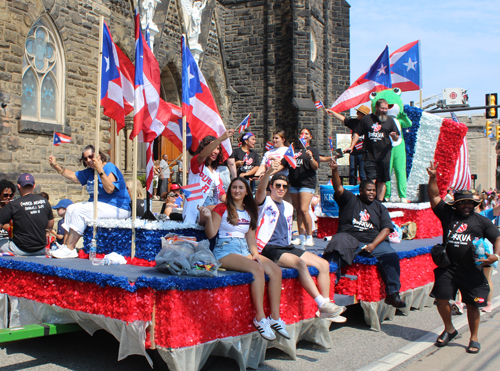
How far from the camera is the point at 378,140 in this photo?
332 inches

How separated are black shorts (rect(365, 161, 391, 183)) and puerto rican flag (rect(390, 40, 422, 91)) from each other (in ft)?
9.98

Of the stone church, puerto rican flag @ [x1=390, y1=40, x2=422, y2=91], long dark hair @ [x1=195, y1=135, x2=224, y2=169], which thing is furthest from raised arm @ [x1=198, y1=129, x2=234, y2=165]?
the stone church

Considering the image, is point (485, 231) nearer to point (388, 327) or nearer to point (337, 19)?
point (388, 327)

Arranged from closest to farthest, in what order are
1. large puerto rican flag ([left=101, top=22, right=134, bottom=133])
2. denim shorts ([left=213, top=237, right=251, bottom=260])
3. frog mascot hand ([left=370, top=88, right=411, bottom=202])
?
denim shorts ([left=213, top=237, right=251, bottom=260])
large puerto rican flag ([left=101, top=22, right=134, bottom=133])
frog mascot hand ([left=370, top=88, right=411, bottom=202])

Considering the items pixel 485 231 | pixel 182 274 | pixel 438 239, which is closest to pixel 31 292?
pixel 182 274

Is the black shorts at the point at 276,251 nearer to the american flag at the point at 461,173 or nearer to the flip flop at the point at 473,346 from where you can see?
the flip flop at the point at 473,346

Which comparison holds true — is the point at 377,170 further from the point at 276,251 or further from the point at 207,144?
the point at 207,144

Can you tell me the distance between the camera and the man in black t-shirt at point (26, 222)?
622 centimetres

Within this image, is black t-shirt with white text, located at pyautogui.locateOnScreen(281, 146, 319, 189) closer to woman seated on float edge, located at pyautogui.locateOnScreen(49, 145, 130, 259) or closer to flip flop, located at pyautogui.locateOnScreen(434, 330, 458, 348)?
woman seated on float edge, located at pyautogui.locateOnScreen(49, 145, 130, 259)

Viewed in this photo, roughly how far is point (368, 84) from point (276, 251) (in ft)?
17.5

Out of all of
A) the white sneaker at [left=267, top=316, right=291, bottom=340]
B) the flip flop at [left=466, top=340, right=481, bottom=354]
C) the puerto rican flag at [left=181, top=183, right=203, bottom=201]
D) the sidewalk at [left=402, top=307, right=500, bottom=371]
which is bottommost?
the sidewalk at [left=402, top=307, right=500, bottom=371]

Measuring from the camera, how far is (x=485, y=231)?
18.5 feet

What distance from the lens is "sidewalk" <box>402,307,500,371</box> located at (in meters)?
5.06

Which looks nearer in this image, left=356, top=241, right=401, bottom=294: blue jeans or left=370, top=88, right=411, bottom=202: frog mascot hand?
left=356, top=241, right=401, bottom=294: blue jeans
